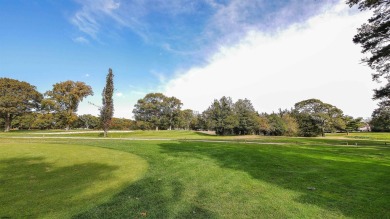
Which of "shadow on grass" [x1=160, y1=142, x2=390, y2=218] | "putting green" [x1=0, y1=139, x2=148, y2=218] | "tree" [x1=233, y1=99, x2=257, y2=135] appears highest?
"tree" [x1=233, y1=99, x2=257, y2=135]

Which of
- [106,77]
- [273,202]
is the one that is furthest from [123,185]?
[106,77]

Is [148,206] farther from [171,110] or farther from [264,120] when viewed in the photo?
[171,110]

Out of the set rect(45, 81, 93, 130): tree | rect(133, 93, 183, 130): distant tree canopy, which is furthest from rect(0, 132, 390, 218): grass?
rect(133, 93, 183, 130): distant tree canopy

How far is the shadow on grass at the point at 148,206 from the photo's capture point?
191 inches

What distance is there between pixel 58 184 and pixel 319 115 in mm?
79911

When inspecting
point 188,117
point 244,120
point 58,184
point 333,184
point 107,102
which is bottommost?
point 333,184

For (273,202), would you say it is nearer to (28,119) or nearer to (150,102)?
(28,119)

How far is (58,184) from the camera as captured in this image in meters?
6.73

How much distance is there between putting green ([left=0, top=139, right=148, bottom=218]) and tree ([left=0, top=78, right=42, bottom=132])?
54857mm

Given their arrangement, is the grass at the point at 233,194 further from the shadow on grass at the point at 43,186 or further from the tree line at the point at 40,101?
the tree line at the point at 40,101

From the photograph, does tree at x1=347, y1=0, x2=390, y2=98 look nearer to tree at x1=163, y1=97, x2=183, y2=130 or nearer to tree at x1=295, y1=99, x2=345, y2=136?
tree at x1=295, y1=99, x2=345, y2=136

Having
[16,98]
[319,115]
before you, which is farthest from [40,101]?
[319,115]

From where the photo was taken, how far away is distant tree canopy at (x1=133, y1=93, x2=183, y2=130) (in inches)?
3533

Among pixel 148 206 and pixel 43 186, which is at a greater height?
pixel 43 186
